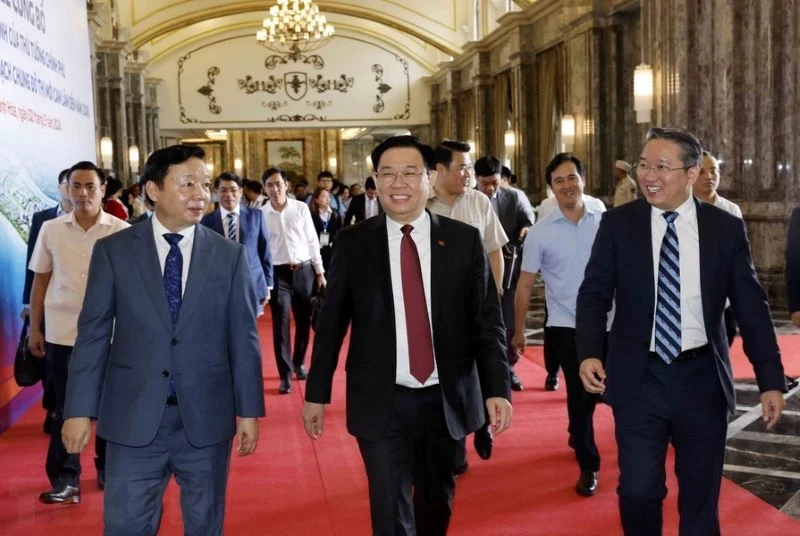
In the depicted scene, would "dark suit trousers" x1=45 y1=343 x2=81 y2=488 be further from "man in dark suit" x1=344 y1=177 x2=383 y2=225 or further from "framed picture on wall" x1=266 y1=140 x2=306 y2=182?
"framed picture on wall" x1=266 y1=140 x2=306 y2=182

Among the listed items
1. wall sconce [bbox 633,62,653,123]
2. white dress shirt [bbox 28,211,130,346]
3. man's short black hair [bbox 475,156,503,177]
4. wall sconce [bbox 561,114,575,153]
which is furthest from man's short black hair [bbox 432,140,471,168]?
wall sconce [bbox 561,114,575,153]

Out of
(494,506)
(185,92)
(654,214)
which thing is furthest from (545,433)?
(185,92)

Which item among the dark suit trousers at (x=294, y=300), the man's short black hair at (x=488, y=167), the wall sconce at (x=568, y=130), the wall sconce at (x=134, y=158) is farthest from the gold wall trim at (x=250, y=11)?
the man's short black hair at (x=488, y=167)

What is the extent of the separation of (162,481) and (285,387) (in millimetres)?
4714

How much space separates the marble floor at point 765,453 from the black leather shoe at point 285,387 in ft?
10.7

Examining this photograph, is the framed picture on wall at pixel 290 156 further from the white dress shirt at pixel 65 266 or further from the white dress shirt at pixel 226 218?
the white dress shirt at pixel 65 266

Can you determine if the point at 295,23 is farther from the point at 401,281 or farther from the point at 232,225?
the point at 401,281

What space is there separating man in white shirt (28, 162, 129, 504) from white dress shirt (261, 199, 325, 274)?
314cm

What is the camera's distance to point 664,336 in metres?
3.43

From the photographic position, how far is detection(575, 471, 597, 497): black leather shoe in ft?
16.3

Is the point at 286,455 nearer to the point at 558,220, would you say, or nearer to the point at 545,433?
the point at 545,433

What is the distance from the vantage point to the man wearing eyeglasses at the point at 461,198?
5605 mm

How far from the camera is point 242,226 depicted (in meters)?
7.51

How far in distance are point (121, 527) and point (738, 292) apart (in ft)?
6.96
